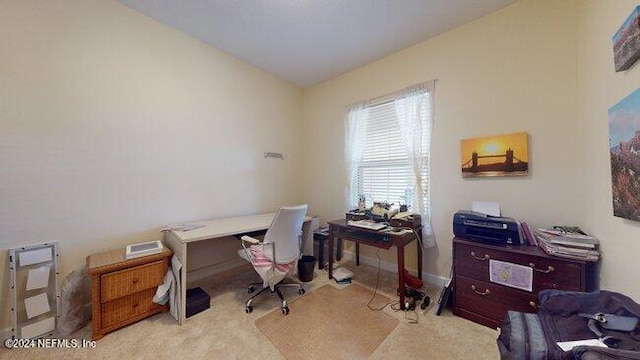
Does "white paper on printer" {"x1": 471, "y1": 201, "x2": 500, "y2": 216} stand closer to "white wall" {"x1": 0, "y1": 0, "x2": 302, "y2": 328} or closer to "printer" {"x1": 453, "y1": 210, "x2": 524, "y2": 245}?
"printer" {"x1": 453, "y1": 210, "x2": 524, "y2": 245}

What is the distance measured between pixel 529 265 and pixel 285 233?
1827 millimetres

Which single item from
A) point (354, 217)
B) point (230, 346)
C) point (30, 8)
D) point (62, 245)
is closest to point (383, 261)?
point (354, 217)

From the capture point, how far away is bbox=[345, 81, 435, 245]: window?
8.00 ft

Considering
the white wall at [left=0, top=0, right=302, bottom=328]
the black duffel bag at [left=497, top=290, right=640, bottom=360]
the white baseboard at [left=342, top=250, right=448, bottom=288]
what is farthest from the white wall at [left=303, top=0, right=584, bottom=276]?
the white wall at [left=0, top=0, right=302, bottom=328]

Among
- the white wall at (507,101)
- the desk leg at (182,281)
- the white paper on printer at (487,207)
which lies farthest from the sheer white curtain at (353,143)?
the desk leg at (182,281)

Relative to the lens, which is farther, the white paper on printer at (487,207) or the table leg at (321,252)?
the table leg at (321,252)

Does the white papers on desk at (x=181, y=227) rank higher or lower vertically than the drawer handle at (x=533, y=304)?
higher

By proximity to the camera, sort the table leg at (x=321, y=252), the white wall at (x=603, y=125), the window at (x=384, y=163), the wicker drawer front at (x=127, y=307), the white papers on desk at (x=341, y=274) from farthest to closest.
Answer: the table leg at (x=321, y=252) → the window at (x=384, y=163) → the white papers on desk at (x=341, y=274) → the wicker drawer front at (x=127, y=307) → the white wall at (x=603, y=125)

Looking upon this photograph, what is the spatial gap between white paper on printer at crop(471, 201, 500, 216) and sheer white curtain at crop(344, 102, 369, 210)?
4.63 feet

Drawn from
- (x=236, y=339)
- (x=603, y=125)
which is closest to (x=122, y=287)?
(x=236, y=339)

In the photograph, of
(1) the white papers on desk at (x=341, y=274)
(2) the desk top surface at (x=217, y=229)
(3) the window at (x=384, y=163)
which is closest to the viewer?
(2) the desk top surface at (x=217, y=229)

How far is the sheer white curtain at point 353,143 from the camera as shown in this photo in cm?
298

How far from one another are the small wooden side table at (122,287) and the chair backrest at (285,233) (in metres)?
0.90

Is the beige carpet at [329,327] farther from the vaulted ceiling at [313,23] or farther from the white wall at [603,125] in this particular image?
the vaulted ceiling at [313,23]
